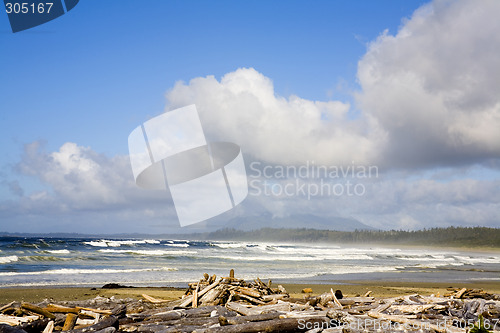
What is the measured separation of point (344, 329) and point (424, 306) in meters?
3.57

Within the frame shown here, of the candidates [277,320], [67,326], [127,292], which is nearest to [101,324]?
[67,326]

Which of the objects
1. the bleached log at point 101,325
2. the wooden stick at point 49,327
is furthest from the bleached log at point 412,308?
the wooden stick at point 49,327

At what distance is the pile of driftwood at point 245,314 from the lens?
822 cm

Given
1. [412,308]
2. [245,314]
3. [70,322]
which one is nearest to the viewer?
[70,322]

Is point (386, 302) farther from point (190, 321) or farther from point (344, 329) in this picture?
point (190, 321)

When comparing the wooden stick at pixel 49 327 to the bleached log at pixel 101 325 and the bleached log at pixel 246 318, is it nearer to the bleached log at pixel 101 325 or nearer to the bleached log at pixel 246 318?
the bleached log at pixel 101 325

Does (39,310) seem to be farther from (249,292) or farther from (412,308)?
(412,308)

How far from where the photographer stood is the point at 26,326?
26.4 ft

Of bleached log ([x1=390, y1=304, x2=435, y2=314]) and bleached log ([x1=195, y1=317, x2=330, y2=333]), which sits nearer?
bleached log ([x1=195, y1=317, x2=330, y2=333])

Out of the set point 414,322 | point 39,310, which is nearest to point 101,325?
point 39,310

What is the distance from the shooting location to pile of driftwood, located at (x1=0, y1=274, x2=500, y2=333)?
8.22 metres

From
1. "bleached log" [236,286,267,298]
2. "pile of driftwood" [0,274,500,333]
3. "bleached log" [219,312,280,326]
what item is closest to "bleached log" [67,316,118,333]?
"pile of driftwood" [0,274,500,333]

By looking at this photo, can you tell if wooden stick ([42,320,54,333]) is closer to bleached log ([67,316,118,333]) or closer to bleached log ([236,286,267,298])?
bleached log ([67,316,118,333])

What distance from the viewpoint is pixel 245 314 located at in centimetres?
927
